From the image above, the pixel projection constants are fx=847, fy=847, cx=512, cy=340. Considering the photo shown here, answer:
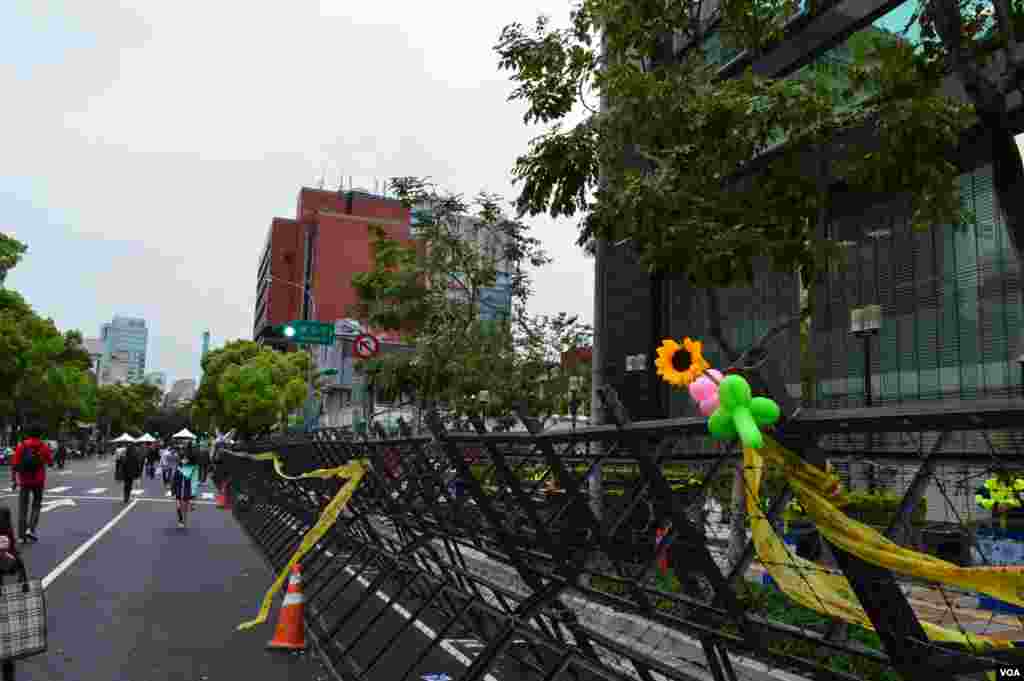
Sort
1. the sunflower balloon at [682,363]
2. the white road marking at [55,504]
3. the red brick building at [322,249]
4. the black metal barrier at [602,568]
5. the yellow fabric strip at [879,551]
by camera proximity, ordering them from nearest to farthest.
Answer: the yellow fabric strip at [879,551], the black metal barrier at [602,568], the sunflower balloon at [682,363], the white road marking at [55,504], the red brick building at [322,249]

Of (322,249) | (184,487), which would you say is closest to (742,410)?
(184,487)

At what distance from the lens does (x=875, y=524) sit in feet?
8.77

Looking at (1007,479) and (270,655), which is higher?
(1007,479)

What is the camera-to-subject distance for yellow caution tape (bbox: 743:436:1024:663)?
199 cm

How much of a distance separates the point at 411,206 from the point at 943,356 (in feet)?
37.2

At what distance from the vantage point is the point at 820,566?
290 cm

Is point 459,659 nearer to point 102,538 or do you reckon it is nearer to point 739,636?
point 739,636

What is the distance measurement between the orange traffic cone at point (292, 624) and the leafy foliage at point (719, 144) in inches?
176

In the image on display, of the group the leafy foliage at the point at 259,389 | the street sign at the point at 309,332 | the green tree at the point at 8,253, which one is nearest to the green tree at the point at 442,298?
the street sign at the point at 309,332

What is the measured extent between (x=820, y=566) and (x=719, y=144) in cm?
608

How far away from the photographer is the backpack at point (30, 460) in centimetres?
1334

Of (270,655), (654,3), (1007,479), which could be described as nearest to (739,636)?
(1007,479)

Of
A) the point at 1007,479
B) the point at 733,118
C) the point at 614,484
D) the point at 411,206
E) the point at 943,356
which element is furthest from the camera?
the point at 411,206

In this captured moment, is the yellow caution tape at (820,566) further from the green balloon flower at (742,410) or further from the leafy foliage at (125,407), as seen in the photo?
the leafy foliage at (125,407)
